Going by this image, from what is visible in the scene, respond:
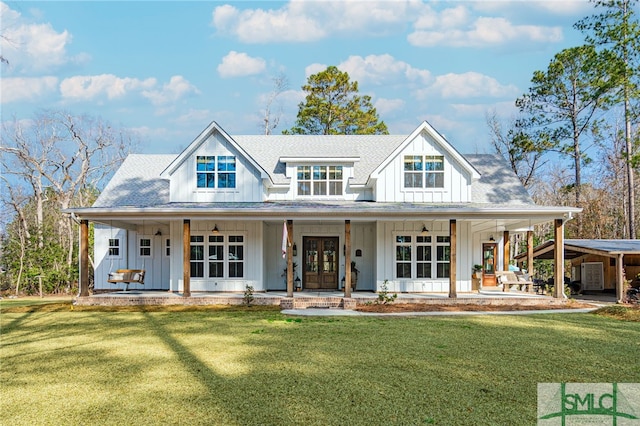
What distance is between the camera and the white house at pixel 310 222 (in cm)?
1631

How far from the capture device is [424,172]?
18.5 meters

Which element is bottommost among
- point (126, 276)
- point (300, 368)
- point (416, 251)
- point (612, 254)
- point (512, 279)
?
point (300, 368)

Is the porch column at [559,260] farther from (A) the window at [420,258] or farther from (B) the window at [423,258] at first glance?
(B) the window at [423,258]

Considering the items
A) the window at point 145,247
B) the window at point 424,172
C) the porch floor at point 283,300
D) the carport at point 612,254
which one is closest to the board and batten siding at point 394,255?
the window at point 424,172

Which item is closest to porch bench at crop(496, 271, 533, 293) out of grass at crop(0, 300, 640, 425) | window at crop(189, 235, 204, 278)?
grass at crop(0, 300, 640, 425)

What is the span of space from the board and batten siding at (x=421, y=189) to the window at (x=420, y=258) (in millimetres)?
1473

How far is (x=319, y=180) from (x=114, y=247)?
29.5ft

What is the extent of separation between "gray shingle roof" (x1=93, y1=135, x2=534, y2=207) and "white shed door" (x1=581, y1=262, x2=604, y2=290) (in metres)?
4.57

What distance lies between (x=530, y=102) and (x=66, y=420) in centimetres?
2837

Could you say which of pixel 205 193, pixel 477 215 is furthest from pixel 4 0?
pixel 477 215

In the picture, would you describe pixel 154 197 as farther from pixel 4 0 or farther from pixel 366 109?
pixel 366 109

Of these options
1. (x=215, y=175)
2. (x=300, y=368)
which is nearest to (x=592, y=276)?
(x=215, y=175)

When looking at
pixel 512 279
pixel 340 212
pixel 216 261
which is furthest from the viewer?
pixel 216 261

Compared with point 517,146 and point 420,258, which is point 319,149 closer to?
point 420,258
